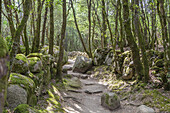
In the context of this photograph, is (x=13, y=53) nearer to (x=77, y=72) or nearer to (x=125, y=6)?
(x=125, y=6)

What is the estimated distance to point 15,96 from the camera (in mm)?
4285

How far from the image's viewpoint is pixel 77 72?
15.8 metres

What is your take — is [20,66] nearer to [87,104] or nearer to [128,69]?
[87,104]

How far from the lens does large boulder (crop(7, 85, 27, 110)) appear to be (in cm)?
417

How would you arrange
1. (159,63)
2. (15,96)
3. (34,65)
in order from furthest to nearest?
(159,63), (34,65), (15,96)

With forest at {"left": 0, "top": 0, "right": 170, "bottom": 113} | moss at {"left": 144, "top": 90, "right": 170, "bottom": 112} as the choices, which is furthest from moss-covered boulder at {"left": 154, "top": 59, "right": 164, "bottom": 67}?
moss at {"left": 144, "top": 90, "right": 170, "bottom": 112}

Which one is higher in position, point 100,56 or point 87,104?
point 100,56

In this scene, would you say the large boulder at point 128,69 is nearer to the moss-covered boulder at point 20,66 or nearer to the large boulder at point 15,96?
the moss-covered boulder at point 20,66

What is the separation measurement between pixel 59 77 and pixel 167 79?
22.7ft

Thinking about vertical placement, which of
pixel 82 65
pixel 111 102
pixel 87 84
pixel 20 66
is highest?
pixel 20 66

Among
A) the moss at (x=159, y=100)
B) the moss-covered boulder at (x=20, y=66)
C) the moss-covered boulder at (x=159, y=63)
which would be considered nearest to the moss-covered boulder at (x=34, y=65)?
the moss-covered boulder at (x=20, y=66)

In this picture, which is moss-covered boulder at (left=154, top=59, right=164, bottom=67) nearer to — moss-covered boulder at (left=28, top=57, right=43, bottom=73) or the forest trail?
the forest trail

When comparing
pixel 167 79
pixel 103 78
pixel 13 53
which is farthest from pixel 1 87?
pixel 103 78

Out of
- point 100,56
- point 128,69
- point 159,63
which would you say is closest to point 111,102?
point 128,69
